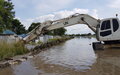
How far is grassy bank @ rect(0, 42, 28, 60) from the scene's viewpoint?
13.1 m

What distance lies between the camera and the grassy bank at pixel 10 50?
1314cm

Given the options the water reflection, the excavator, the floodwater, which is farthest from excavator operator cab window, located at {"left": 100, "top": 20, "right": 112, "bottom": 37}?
the floodwater

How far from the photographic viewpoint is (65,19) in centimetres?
1877

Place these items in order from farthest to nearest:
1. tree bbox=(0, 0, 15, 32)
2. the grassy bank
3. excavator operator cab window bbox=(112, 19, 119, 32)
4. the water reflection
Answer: excavator operator cab window bbox=(112, 19, 119, 32) < tree bbox=(0, 0, 15, 32) < the grassy bank < the water reflection

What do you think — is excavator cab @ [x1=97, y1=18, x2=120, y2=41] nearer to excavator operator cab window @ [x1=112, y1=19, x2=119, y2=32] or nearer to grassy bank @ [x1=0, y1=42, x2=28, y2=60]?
excavator operator cab window @ [x1=112, y1=19, x2=119, y2=32]

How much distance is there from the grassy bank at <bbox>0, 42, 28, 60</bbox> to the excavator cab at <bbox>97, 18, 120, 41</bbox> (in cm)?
754

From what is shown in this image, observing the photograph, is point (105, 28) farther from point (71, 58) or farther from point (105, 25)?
point (71, 58)

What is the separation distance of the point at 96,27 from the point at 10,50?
899cm

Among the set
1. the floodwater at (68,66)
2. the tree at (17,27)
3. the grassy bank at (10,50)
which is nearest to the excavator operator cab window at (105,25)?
the floodwater at (68,66)

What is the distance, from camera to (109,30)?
18391 mm

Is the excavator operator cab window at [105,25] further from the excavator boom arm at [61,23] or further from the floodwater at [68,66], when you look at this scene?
the floodwater at [68,66]

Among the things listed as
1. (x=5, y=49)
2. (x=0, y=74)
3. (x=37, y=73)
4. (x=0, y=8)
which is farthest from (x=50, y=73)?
(x=0, y=8)

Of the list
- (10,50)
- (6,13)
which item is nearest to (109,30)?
(10,50)

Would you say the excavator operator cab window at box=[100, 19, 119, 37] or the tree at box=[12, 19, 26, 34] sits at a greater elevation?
the tree at box=[12, 19, 26, 34]
